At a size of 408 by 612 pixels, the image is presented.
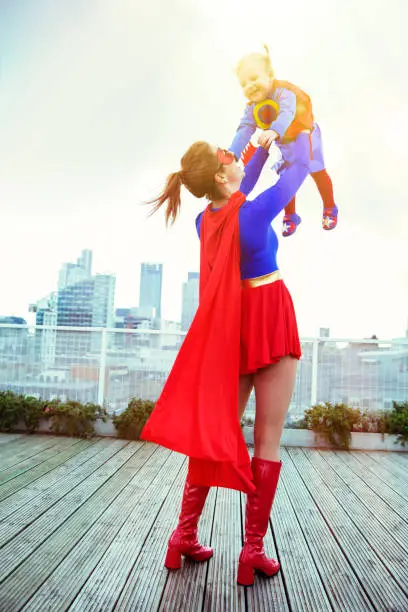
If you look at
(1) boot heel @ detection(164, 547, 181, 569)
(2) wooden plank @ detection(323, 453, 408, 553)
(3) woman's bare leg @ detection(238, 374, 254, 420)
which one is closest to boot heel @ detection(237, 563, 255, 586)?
(1) boot heel @ detection(164, 547, 181, 569)

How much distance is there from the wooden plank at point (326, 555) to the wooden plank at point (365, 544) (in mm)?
27

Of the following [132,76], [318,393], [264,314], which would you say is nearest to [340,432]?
[318,393]

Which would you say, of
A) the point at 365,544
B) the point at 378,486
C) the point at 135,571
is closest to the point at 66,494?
the point at 135,571

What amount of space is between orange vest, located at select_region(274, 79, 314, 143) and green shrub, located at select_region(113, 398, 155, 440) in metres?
3.02

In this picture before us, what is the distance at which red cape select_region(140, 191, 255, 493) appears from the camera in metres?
1.44

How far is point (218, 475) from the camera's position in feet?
4.82

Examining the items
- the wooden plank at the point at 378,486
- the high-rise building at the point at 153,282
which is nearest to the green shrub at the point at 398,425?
the wooden plank at the point at 378,486

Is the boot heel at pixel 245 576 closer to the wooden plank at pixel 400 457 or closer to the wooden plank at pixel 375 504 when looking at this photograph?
the wooden plank at pixel 375 504

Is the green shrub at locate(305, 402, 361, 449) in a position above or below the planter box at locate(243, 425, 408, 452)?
above

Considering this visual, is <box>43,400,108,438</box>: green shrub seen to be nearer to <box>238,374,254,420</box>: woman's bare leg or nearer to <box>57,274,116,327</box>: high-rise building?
<box>238,374,254,420</box>: woman's bare leg

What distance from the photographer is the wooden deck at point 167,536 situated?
4.74ft

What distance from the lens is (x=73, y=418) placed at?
4289 millimetres

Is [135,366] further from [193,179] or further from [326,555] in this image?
[193,179]

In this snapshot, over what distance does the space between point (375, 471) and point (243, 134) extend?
2.52m
